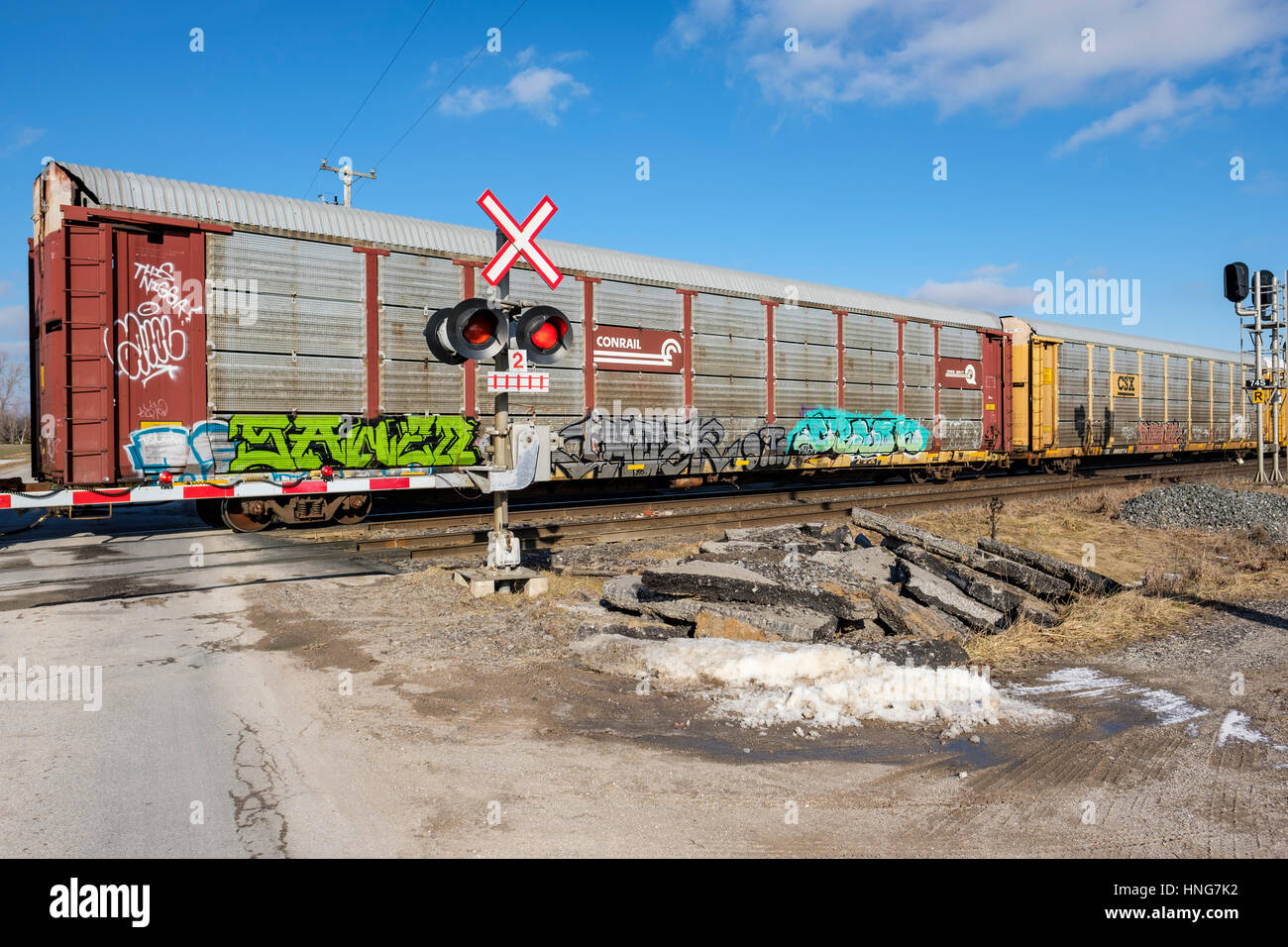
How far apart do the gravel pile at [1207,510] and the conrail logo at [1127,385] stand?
11131mm

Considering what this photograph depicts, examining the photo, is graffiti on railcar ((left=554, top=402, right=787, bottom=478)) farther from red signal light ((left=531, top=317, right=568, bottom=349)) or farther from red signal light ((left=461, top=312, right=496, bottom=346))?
red signal light ((left=461, top=312, right=496, bottom=346))

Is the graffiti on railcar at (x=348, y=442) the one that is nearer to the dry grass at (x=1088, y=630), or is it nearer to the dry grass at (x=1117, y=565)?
the dry grass at (x=1117, y=565)

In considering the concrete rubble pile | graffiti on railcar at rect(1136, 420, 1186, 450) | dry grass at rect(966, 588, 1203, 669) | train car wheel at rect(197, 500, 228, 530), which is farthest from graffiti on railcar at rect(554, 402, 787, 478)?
graffiti on railcar at rect(1136, 420, 1186, 450)

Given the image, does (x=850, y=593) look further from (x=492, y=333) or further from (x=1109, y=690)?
(x=492, y=333)

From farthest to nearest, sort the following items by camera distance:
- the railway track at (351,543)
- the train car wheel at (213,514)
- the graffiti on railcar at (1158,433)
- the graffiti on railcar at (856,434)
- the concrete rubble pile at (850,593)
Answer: the graffiti on railcar at (1158,433) < the graffiti on railcar at (856,434) < the train car wheel at (213,514) < the railway track at (351,543) < the concrete rubble pile at (850,593)

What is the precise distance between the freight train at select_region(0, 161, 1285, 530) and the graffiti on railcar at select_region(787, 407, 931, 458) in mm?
53

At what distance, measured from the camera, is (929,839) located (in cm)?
338

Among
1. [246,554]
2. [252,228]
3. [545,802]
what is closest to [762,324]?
[252,228]

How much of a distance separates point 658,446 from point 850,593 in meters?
6.39

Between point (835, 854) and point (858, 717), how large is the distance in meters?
1.77

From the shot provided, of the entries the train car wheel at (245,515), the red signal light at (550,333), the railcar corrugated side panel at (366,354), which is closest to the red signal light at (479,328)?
the red signal light at (550,333)

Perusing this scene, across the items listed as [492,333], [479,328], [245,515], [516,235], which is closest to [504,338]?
[492,333]

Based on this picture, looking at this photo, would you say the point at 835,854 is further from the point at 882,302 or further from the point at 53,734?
the point at 882,302

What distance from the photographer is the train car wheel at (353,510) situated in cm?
1201
